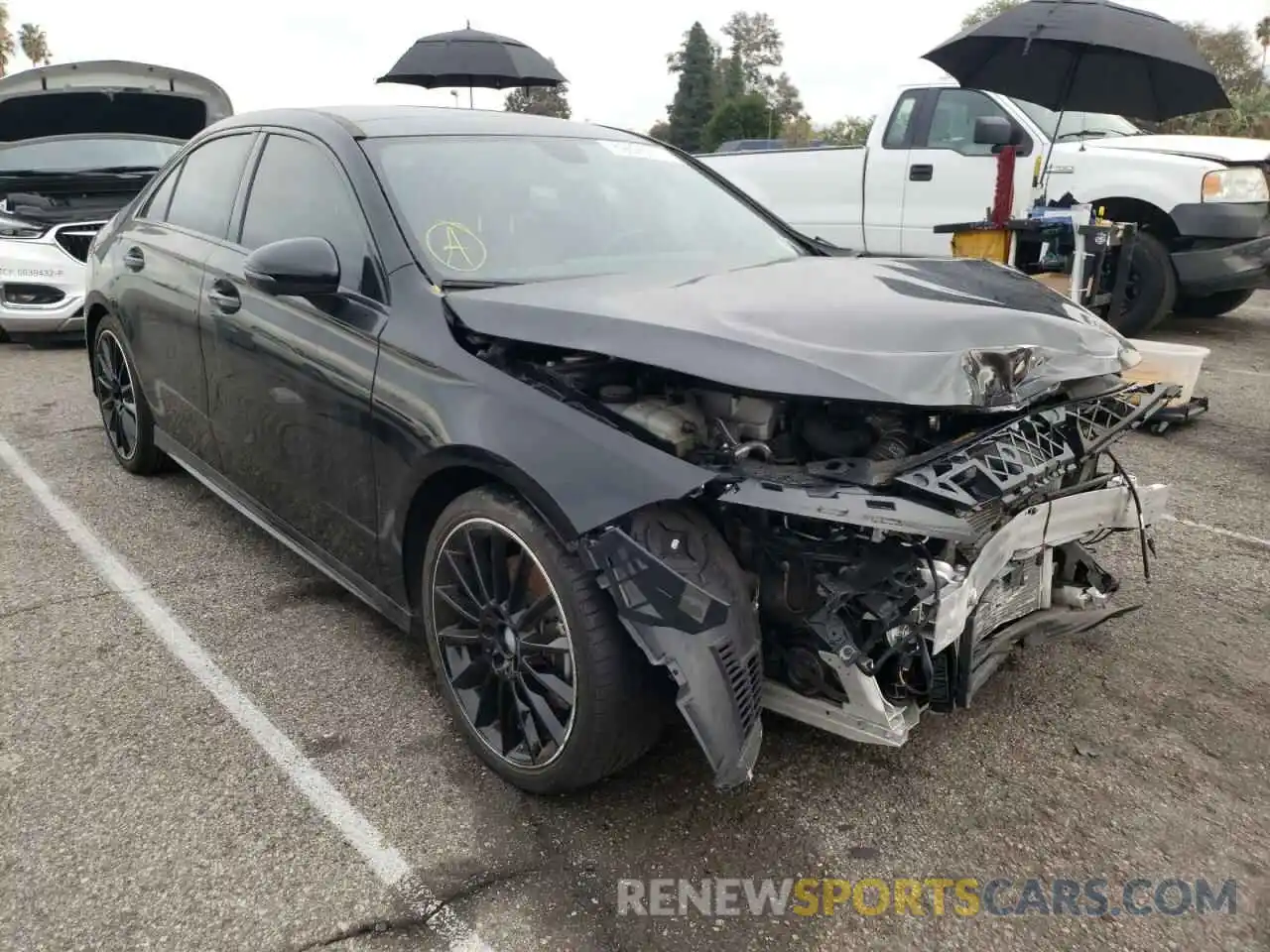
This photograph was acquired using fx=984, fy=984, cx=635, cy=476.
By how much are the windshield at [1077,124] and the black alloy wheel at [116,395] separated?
6.95 metres

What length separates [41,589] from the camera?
144 inches

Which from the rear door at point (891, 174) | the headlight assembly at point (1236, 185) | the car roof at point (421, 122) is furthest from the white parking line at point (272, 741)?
the headlight assembly at point (1236, 185)

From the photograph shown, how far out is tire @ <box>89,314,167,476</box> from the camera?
4.55m

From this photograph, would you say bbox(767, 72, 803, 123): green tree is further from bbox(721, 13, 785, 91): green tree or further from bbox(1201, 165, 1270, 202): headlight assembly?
bbox(1201, 165, 1270, 202): headlight assembly

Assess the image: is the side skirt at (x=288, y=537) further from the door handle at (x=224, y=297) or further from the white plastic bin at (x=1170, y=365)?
the white plastic bin at (x=1170, y=365)

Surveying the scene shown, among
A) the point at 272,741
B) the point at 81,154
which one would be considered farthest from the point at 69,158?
the point at 272,741

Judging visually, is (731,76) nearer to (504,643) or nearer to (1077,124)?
(1077,124)

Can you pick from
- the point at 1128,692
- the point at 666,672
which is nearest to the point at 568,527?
the point at 666,672

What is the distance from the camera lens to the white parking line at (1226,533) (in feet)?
13.5

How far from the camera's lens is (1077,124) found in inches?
338

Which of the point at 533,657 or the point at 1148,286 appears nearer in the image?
the point at 533,657

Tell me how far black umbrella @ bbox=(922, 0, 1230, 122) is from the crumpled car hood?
187 inches

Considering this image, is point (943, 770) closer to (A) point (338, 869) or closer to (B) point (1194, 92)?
(A) point (338, 869)

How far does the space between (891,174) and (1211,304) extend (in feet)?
10.1
